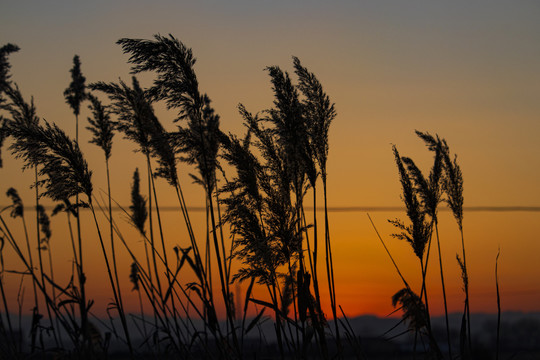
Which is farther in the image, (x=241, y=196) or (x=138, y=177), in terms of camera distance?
(x=138, y=177)

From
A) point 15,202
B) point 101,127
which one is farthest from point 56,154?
point 15,202

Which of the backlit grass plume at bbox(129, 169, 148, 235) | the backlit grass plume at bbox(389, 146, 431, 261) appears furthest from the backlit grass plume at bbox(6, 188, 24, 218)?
the backlit grass plume at bbox(389, 146, 431, 261)

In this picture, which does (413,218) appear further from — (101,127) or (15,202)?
(15,202)

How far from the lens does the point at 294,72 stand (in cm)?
390

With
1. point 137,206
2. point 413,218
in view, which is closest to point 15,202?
point 137,206

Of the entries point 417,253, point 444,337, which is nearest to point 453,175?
point 417,253

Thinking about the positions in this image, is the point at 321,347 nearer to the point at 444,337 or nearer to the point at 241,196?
the point at 241,196

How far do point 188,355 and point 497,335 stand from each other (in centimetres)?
186

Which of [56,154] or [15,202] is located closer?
[56,154]

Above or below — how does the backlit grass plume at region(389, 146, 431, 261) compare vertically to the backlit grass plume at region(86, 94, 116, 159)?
below

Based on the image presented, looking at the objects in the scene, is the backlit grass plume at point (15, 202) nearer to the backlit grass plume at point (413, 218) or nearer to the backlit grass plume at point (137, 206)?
the backlit grass plume at point (137, 206)

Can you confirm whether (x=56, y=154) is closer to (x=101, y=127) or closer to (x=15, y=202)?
(x=101, y=127)

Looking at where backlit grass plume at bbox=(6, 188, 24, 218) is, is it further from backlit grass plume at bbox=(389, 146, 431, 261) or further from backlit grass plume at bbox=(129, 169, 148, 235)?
backlit grass plume at bbox=(389, 146, 431, 261)

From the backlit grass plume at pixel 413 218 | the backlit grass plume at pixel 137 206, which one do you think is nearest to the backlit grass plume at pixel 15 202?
the backlit grass plume at pixel 137 206
